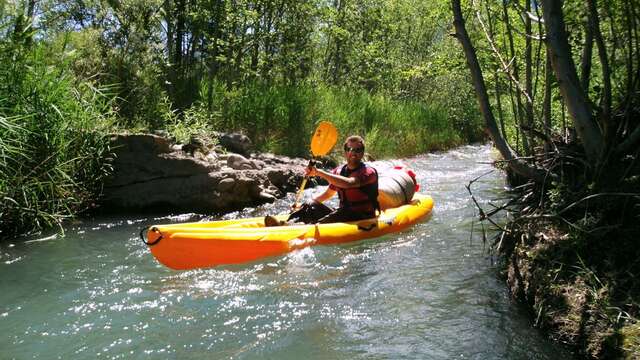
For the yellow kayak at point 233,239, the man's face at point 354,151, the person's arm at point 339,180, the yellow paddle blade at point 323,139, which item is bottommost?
the yellow kayak at point 233,239

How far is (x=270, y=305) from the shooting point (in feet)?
11.7

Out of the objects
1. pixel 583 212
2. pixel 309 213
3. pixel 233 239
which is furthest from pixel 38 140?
pixel 583 212

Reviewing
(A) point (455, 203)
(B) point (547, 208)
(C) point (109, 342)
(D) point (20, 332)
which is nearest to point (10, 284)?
(D) point (20, 332)

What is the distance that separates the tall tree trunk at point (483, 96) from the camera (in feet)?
12.0

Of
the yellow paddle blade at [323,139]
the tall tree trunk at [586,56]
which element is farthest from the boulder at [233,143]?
the tall tree trunk at [586,56]

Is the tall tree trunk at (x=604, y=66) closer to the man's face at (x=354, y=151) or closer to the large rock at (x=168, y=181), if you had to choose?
the man's face at (x=354, y=151)

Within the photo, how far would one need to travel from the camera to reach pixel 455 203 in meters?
7.25

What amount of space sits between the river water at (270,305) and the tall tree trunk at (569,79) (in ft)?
3.79

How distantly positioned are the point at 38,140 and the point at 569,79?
4728 mm

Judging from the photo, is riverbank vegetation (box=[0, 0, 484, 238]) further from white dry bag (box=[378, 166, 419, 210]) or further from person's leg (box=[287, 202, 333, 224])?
person's leg (box=[287, 202, 333, 224])

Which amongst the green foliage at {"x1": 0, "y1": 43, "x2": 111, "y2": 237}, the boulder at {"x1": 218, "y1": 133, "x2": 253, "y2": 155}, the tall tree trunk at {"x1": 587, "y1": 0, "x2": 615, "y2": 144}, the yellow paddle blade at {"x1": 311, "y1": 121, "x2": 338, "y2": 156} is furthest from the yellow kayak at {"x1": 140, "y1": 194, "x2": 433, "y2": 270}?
the boulder at {"x1": 218, "y1": 133, "x2": 253, "y2": 155}

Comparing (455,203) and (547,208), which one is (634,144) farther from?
(455,203)

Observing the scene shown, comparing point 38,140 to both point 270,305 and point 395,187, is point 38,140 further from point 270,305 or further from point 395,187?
point 395,187

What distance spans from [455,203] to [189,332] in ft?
15.9
